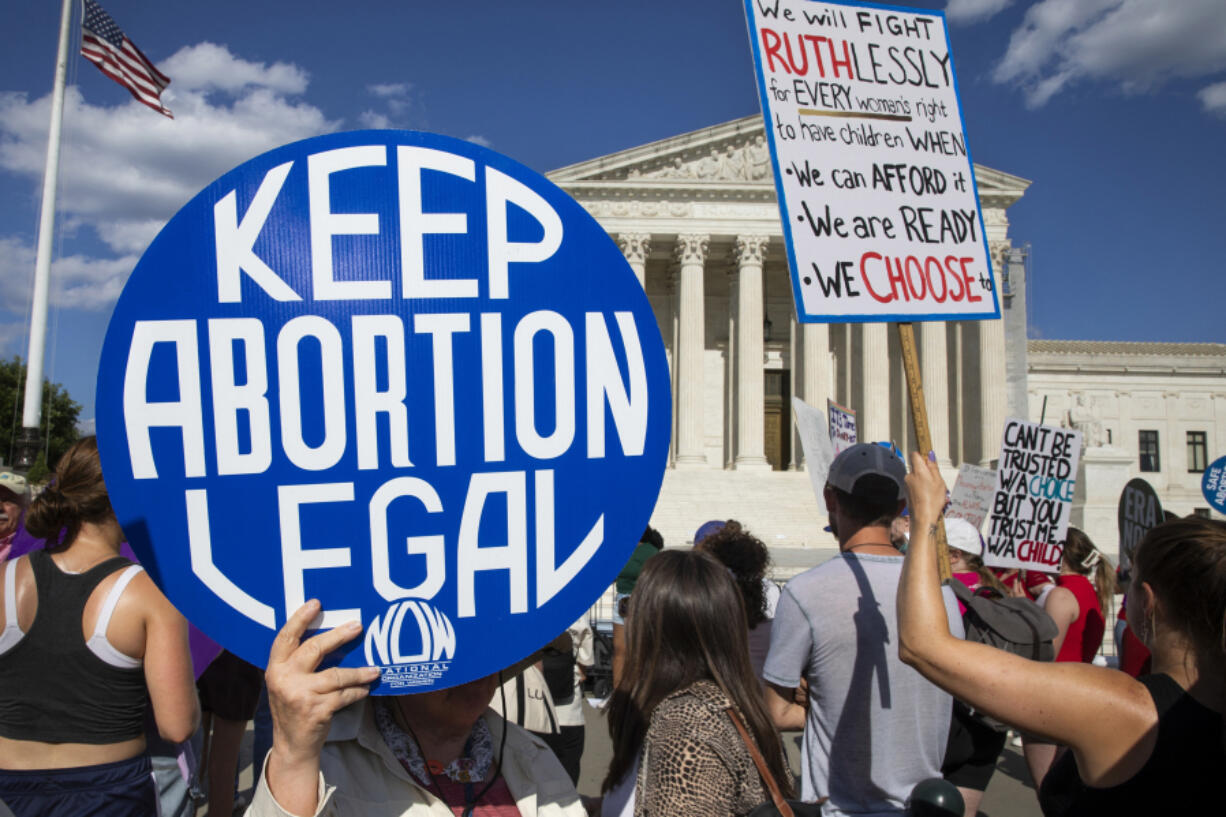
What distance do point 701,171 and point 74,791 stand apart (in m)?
35.0

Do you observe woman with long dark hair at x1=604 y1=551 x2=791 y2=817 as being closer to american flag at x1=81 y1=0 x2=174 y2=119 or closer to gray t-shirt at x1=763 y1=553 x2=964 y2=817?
gray t-shirt at x1=763 y1=553 x2=964 y2=817

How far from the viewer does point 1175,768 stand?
182 centimetres

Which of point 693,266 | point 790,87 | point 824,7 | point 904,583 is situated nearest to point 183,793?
point 904,583

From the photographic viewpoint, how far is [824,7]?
12.3 ft

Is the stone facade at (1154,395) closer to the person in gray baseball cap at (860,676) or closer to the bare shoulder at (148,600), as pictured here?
the person in gray baseball cap at (860,676)

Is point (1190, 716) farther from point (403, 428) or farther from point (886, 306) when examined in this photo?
point (886, 306)

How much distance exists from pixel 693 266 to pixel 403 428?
112 feet

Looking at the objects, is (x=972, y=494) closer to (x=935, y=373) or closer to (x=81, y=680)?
(x=81, y=680)

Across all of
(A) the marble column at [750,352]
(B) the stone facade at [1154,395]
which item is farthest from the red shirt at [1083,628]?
(B) the stone facade at [1154,395]

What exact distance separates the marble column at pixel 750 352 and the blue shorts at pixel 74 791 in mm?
30822

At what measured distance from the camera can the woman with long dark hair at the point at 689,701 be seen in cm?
214

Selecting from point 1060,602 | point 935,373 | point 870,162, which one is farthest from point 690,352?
point 870,162

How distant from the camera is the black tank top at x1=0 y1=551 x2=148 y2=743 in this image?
8.30 feet

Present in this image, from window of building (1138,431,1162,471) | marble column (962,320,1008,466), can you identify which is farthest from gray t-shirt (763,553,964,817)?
window of building (1138,431,1162,471)
